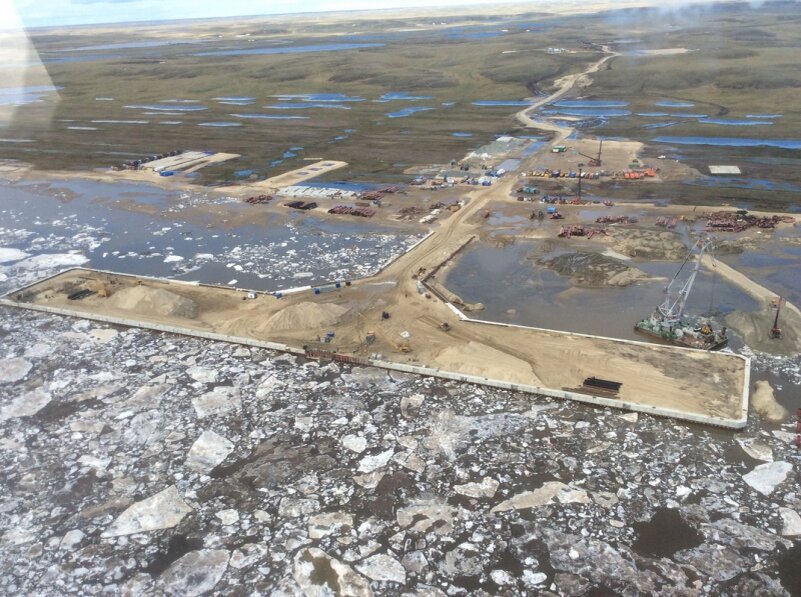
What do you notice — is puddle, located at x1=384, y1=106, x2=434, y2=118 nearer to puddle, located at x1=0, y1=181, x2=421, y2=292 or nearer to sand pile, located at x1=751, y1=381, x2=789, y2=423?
puddle, located at x1=0, y1=181, x2=421, y2=292

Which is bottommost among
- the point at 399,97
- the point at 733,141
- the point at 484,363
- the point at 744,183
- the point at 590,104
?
the point at 484,363

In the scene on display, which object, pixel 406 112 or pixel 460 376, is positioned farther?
pixel 406 112

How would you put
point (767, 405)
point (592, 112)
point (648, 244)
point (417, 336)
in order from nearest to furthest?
point (767, 405), point (417, 336), point (648, 244), point (592, 112)

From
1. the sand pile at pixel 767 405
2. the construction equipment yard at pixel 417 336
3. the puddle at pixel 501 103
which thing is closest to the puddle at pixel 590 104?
the puddle at pixel 501 103

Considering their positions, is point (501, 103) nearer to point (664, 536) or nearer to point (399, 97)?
point (399, 97)

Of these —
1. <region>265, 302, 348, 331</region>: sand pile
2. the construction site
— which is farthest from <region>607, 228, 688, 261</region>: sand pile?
<region>265, 302, 348, 331</region>: sand pile

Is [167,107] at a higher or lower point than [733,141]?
higher

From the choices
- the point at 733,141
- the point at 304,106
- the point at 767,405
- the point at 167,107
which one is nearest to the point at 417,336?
the point at 767,405

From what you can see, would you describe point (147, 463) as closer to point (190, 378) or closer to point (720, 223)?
point (190, 378)
